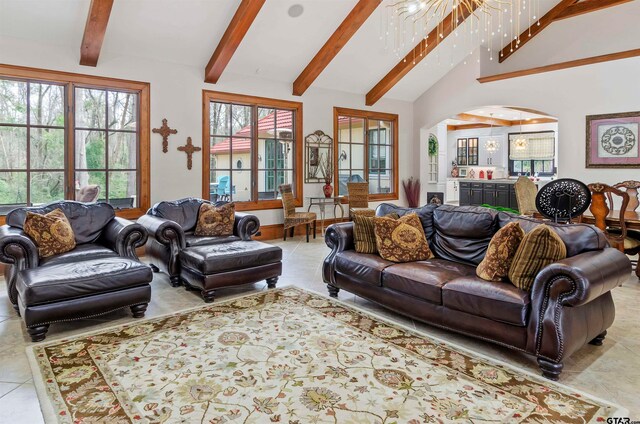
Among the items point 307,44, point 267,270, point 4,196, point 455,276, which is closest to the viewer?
point 455,276

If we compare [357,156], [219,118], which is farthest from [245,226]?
[357,156]

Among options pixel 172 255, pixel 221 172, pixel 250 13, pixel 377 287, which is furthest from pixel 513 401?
pixel 221 172

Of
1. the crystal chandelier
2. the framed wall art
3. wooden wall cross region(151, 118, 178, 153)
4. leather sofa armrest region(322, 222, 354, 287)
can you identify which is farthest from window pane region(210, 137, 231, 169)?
the framed wall art

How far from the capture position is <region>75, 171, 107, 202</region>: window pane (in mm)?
5641

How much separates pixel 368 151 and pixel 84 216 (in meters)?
5.71

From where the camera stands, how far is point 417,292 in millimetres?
3285

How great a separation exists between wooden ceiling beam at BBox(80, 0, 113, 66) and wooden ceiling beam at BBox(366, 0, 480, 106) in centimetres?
476

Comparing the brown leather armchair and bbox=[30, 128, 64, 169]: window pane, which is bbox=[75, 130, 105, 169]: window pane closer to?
bbox=[30, 128, 64, 169]: window pane

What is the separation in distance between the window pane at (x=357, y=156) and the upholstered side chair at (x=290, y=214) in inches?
70.5

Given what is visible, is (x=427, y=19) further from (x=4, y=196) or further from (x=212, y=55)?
(x=4, y=196)

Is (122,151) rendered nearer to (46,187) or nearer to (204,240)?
(46,187)

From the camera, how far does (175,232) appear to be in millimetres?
4434

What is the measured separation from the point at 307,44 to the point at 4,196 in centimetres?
454

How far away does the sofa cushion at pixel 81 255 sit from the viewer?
12.4ft
